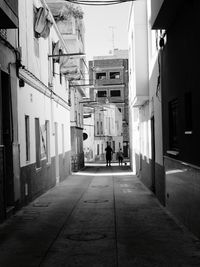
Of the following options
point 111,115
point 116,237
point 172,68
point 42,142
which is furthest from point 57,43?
point 111,115

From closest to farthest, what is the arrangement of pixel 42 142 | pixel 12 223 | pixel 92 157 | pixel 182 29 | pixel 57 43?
1. pixel 182 29
2. pixel 12 223
3. pixel 42 142
4. pixel 57 43
5. pixel 92 157

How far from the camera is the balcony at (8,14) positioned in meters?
9.16

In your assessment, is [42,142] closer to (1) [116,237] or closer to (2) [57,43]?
(2) [57,43]

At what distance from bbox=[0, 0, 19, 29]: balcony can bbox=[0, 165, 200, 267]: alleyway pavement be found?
4.25m

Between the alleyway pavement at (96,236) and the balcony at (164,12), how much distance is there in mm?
4440

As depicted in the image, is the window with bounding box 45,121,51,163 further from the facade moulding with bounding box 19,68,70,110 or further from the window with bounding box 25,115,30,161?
the window with bounding box 25,115,30,161

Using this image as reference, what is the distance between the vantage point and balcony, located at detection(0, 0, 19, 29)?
9161 millimetres

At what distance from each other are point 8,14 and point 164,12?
10.5 feet

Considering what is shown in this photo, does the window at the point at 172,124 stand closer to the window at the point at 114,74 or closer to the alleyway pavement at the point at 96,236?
the alleyway pavement at the point at 96,236

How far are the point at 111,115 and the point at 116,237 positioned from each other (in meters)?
48.8

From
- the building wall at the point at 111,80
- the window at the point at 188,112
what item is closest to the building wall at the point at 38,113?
the window at the point at 188,112

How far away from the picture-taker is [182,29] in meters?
9.53

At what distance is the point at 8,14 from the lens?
9.48 m

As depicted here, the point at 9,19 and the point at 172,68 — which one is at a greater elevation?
the point at 9,19
